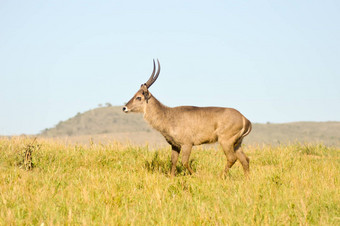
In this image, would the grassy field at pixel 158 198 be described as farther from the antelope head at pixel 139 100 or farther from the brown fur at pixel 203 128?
the antelope head at pixel 139 100

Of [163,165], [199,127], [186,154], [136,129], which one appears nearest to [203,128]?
[199,127]

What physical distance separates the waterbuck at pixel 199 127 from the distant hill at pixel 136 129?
3161 cm

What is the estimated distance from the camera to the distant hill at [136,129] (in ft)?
155

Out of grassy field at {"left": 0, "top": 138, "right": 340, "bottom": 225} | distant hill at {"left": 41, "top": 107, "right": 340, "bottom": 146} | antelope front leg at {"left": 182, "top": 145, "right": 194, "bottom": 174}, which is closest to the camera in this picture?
grassy field at {"left": 0, "top": 138, "right": 340, "bottom": 225}

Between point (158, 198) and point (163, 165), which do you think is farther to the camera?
point (163, 165)

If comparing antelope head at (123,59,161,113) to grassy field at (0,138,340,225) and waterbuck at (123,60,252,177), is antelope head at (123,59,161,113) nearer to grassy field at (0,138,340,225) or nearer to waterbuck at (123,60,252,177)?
waterbuck at (123,60,252,177)

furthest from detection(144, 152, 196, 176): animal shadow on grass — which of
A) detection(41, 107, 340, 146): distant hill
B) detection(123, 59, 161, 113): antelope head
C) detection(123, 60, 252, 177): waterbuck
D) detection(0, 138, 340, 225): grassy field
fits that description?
detection(41, 107, 340, 146): distant hill

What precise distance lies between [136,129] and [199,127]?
5076cm

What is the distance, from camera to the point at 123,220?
486 centimetres

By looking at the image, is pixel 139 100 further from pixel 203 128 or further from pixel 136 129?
pixel 136 129

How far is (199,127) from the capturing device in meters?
9.43

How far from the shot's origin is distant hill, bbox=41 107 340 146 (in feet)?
155

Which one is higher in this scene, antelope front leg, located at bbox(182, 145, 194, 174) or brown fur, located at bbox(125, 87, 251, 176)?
brown fur, located at bbox(125, 87, 251, 176)

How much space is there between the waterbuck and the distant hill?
3161 centimetres
